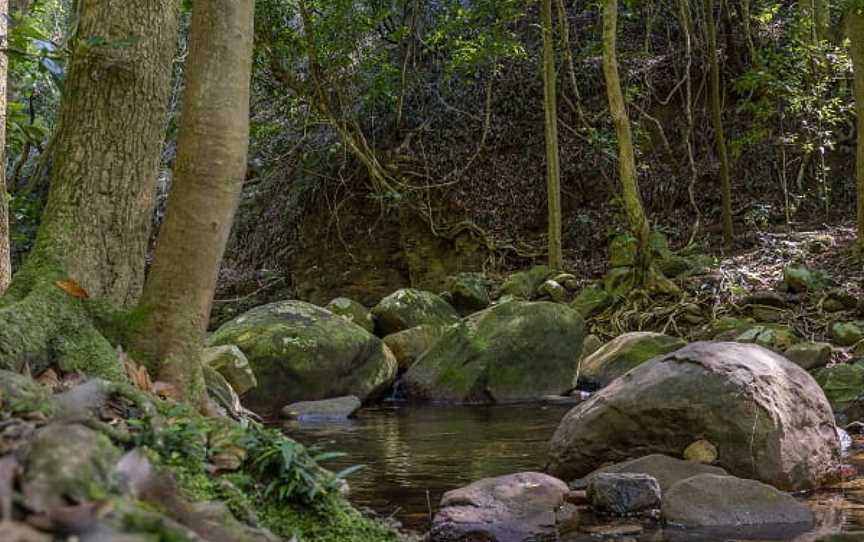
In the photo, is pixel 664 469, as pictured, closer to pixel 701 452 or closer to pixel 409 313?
pixel 701 452

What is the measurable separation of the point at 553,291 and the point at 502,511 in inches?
359

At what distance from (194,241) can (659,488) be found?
288cm

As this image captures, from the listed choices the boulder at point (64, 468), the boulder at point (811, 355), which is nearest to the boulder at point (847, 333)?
the boulder at point (811, 355)

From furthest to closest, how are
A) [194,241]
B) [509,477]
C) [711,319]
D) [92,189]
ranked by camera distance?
[711,319] < [509,477] < [92,189] < [194,241]

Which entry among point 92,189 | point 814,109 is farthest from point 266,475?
point 814,109

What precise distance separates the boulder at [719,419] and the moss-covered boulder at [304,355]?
4418 millimetres

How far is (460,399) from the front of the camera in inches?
398

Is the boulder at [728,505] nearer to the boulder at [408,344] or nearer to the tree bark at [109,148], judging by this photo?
the tree bark at [109,148]

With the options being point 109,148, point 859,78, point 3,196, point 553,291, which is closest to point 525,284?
point 553,291

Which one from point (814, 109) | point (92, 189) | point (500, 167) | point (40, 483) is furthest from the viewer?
point (500, 167)

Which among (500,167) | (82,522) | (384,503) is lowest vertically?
(384,503)

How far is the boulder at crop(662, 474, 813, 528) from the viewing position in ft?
15.4

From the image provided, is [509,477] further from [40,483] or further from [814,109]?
[814,109]

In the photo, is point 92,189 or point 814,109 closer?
point 92,189
